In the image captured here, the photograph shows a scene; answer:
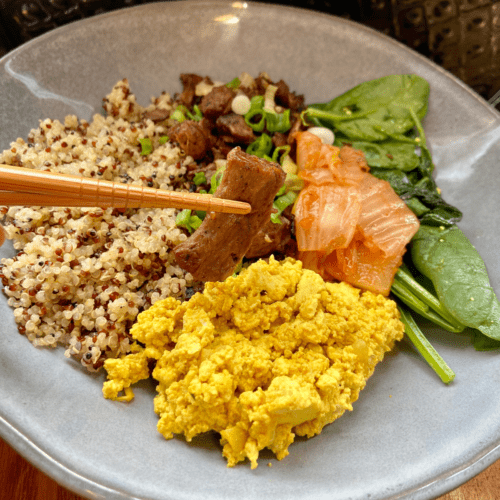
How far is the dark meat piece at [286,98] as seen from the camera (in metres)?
2.46

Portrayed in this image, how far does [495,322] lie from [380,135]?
49.5 inches

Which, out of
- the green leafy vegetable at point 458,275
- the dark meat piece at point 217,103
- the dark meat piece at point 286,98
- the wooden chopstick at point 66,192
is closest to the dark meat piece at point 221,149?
the dark meat piece at point 217,103

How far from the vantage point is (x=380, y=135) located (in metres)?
2.48

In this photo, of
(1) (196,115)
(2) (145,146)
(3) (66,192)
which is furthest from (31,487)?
(1) (196,115)

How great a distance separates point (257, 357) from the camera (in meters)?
1.60

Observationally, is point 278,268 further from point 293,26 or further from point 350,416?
point 293,26

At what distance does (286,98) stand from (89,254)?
149cm

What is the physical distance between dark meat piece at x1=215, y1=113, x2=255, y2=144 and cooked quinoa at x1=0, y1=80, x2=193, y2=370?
12.3 inches

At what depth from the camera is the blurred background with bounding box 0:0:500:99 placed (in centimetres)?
258

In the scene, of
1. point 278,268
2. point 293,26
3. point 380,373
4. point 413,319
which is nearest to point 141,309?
point 278,268

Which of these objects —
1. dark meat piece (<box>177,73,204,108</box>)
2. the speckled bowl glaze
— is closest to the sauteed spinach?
the speckled bowl glaze

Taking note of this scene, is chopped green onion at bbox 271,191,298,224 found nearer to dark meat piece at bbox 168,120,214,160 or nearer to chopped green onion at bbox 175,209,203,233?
chopped green onion at bbox 175,209,203,233

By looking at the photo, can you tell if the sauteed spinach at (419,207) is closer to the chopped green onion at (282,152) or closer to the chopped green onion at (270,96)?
the chopped green onion at (270,96)

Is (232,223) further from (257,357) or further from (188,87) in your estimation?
(188,87)
